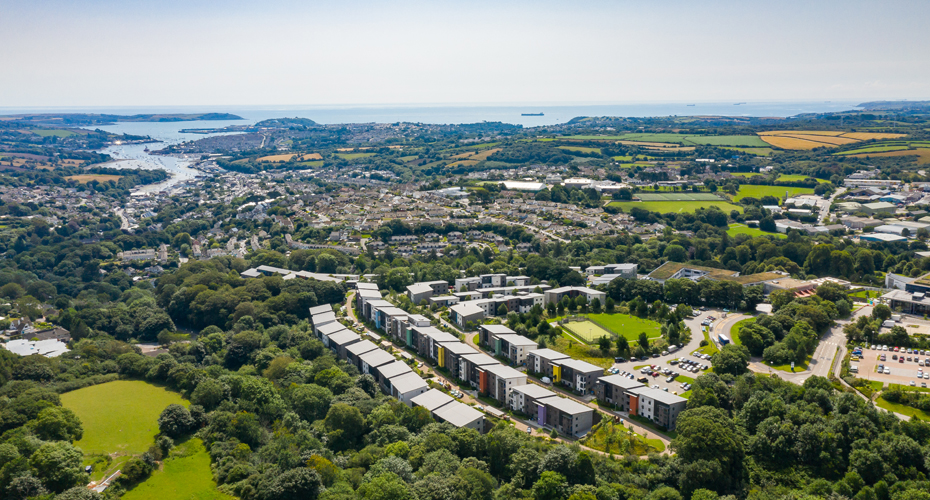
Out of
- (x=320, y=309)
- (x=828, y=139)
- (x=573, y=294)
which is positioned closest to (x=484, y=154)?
(x=828, y=139)

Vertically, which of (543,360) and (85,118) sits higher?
(85,118)

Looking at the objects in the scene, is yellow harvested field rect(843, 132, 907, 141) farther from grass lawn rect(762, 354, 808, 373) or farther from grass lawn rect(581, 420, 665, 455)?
grass lawn rect(581, 420, 665, 455)

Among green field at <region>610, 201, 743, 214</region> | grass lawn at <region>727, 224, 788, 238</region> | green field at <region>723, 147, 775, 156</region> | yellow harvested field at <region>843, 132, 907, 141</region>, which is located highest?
yellow harvested field at <region>843, 132, 907, 141</region>

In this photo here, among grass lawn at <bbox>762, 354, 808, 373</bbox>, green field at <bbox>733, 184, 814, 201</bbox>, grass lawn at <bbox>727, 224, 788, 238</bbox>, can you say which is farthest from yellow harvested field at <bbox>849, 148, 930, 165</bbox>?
grass lawn at <bbox>762, 354, 808, 373</bbox>

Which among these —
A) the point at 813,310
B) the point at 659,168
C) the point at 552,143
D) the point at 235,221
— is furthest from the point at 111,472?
the point at 552,143

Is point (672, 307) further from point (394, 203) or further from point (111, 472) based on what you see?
point (394, 203)

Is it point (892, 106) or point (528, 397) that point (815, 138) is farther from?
point (892, 106)

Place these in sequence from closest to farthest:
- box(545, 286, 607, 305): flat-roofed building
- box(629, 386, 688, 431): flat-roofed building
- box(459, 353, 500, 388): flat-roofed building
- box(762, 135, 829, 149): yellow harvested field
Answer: box(629, 386, 688, 431): flat-roofed building → box(459, 353, 500, 388): flat-roofed building → box(545, 286, 607, 305): flat-roofed building → box(762, 135, 829, 149): yellow harvested field
